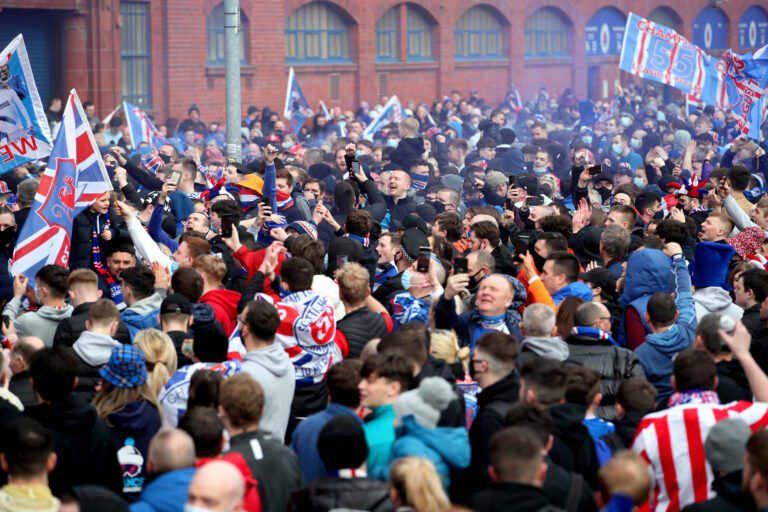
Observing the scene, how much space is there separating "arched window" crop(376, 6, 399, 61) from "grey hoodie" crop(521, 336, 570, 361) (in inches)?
1112

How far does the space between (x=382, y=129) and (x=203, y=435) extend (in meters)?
16.7

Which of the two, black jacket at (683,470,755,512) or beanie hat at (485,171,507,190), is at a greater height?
beanie hat at (485,171,507,190)

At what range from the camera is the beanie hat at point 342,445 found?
477 cm

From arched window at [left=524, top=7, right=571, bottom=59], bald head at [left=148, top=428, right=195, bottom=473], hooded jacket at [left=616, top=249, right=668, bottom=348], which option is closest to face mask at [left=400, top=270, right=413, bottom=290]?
hooded jacket at [left=616, top=249, right=668, bottom=348]

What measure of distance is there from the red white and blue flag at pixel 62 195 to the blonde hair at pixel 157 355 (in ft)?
8.64

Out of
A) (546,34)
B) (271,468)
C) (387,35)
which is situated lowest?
(271,468)

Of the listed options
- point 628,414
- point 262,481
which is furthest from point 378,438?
point 628,414

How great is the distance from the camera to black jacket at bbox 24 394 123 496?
518 cm

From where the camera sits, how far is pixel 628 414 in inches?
226

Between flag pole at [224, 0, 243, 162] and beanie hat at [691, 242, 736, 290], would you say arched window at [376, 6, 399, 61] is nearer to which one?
flag pole at [224, 0, 243, 162]

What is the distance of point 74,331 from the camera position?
6.88 metres

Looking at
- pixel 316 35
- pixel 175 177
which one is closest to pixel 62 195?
pixel 175 177

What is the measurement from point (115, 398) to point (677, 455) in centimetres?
296

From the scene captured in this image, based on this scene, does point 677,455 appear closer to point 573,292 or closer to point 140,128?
point 573,292
